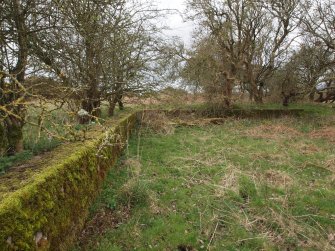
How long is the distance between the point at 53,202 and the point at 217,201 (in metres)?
3.36

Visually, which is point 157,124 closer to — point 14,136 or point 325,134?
point 325,134

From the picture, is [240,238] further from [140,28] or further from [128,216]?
[140,28]

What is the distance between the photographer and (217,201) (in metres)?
6.16

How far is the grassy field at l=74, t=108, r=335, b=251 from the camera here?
16.0ft

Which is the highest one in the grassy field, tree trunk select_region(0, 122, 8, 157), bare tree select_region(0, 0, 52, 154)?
bare tree select_region(0, 0, 52, 154)

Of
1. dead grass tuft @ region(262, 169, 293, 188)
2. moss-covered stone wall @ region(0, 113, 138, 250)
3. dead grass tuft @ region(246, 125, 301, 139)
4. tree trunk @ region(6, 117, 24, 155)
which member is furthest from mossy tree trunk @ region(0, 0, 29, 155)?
dead grass tuft @ region(246, 125, 301, 139)

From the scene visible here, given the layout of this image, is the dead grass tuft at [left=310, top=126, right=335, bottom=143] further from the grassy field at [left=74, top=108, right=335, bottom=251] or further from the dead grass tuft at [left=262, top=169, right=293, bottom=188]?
the dead grass tuft at [left=262, top=169, right=293, bottom=188]

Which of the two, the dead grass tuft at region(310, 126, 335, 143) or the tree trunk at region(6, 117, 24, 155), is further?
the dead grass tuft at region(310, 126, 335, 143)

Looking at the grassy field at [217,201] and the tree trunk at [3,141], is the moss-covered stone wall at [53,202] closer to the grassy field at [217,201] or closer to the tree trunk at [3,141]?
the grassy field at [217,201]

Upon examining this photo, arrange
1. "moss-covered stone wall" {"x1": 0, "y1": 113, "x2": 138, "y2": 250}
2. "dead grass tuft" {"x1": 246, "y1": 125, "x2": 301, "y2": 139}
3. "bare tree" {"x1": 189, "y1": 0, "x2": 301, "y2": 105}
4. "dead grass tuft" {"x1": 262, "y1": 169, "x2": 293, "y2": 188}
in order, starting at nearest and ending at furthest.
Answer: "moss-covered stone wall" {"x1": 0, "y1": 113, "x2": 138, "y2": 250}
"dead grass tuft" {"x1": 262, "y1": 169, "x2": 293, "y2": 188}
"dead grass tuft" {"x1": 246, "y1": 125, "x2": 301, "y2": 139}
"bare tree" {"x1": 189, "y1": 0, "x2": 301, "y2": 105}

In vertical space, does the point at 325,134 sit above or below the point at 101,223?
above

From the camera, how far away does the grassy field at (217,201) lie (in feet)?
16.0

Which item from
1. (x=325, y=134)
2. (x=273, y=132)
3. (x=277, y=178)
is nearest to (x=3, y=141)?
(x=277, y=178)

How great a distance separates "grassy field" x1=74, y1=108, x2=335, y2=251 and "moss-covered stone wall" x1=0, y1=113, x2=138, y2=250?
48 cm
